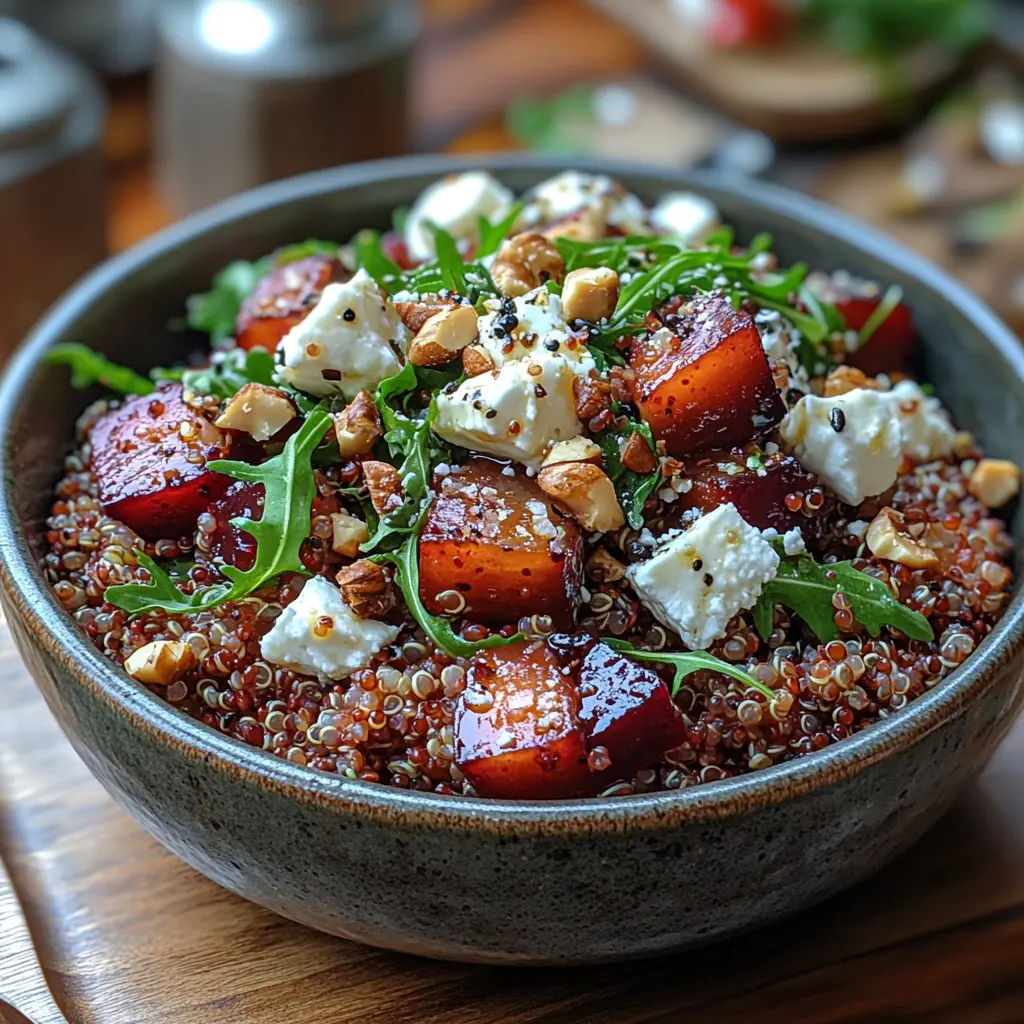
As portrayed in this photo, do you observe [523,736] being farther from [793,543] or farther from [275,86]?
[275,86]

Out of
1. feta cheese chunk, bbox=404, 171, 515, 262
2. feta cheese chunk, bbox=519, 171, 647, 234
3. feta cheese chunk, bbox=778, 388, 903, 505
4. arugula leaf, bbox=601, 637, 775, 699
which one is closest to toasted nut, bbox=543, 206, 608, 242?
feta cheese chunk, bbox=519, 171, 647, 234

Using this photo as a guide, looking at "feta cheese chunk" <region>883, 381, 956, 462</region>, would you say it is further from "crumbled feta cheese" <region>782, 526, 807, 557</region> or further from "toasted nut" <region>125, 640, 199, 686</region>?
"toasted nut" <region>125, 640, 199, 686</region>

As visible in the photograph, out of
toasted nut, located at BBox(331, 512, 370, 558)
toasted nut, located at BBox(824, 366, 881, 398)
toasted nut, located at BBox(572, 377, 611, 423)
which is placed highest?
toasted nut, located at BBox(572, 377, 611, 423)

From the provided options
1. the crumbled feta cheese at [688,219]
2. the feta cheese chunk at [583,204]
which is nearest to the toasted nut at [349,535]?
the feta cheese chunk at [583,204]

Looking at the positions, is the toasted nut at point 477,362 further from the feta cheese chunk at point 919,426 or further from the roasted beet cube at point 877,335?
the roasted beet cube at point 877,335

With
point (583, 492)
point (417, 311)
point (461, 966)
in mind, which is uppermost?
point (417, 311)

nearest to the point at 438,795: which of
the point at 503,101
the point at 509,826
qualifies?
the point at 509,826
